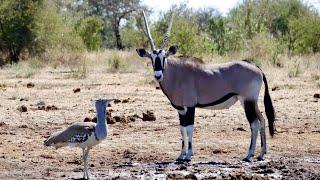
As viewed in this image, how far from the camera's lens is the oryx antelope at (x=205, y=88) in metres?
11.8

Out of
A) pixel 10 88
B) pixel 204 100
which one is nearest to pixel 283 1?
pixel 10 88

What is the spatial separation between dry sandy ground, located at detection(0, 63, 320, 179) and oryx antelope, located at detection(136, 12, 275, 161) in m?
0.52

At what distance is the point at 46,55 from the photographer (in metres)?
36.5

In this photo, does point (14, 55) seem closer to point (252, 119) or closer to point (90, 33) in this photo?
point (90, 33)

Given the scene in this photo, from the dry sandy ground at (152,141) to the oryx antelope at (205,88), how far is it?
52 cm

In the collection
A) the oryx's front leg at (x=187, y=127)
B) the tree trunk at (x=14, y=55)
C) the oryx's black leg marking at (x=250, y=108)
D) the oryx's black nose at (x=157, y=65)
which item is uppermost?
the tree trunk at (x=14, y=55)

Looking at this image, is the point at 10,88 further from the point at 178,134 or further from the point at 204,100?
the point at 204,100

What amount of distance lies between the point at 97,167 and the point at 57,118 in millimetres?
5404

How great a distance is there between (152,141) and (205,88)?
6.39ft

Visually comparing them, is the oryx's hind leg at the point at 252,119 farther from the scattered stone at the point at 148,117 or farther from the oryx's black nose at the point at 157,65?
the scattered stone at the point at 148,117

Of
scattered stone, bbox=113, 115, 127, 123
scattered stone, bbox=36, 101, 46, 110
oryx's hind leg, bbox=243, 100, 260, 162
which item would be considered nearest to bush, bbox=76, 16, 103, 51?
scattered stone, bbox=36, 101, 46, 110

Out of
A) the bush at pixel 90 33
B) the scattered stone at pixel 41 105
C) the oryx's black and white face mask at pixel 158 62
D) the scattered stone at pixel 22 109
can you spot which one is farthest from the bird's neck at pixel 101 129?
the bush at pixel 90 33

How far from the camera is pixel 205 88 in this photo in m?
12.0

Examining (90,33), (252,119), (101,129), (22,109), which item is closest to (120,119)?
(22,109)
